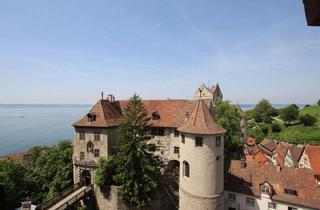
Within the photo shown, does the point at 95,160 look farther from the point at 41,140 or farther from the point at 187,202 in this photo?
the point at 41,140

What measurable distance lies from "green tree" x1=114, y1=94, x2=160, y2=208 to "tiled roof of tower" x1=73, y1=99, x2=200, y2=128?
5.35 metres

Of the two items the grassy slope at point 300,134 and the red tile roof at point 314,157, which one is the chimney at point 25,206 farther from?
the grassy slope at point 300,134

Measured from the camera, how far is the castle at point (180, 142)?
27.5m

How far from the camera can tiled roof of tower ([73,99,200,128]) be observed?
34.7 metres

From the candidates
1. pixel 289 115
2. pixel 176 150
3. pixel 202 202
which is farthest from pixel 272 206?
pixel 289 115

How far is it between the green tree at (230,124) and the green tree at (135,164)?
54.1 feet

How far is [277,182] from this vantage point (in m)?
30.0

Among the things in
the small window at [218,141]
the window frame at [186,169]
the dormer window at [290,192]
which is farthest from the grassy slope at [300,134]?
the window frame at [186,169]

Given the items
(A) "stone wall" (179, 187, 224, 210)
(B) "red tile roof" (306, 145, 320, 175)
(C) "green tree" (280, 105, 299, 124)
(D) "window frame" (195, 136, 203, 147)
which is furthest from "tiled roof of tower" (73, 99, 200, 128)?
(C) "green tree" (280, 105, 299, 124)

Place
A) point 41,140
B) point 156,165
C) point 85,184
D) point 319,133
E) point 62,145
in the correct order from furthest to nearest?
point 41,140 < point 319,133 < point 62,145 < point 85,184 < point 156,165

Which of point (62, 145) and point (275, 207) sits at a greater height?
point (62, 145)

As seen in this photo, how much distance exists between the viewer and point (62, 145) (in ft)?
143

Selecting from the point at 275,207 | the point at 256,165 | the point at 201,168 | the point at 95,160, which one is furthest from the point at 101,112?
the point at 275,207

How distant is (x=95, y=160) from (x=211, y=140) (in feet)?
56.2
